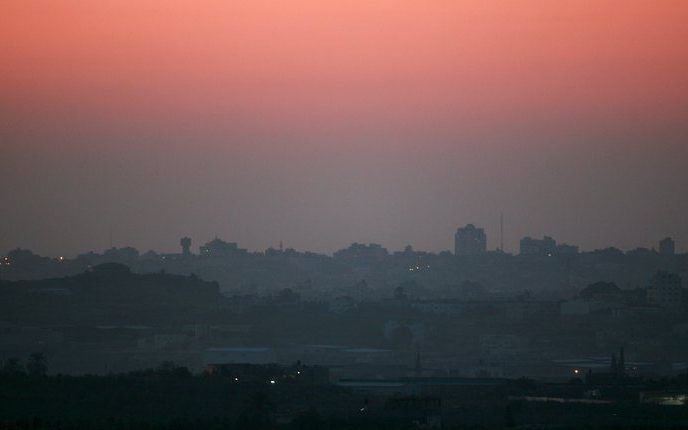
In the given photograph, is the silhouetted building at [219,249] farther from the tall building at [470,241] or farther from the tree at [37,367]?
the tree at [37,367]

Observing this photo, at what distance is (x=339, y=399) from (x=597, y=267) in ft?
304

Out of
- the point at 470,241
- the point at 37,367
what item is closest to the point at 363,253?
the point at 470,241

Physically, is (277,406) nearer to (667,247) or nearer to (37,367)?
(37,367)

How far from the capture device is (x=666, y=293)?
96.6 meters

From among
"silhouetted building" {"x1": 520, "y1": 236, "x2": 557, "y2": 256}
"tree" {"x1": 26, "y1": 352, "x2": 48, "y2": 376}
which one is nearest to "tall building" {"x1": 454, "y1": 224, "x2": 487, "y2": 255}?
"silhouetted building" {"x1": 520, "y1": 236, "x2": 557, "y2": 256}

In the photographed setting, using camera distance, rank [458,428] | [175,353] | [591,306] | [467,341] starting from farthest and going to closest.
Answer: [591,306]
[467,341]
[175,353]
[458,428]

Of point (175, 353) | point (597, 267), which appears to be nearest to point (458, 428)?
point (175, 353)

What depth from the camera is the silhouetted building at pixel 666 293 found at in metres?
95.6

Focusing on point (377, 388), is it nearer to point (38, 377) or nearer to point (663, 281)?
point (38, 377)

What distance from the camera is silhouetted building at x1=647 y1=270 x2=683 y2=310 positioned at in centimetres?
9562


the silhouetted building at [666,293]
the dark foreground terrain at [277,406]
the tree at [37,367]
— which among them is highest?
the silhouetted building at [666,293]

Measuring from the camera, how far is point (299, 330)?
299ft

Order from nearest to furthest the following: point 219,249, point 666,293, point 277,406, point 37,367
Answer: point 277,406
point 37,367
point 666,293
point 219,249

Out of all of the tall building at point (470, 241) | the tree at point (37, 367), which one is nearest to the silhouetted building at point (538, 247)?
the tall building at point (470, 241)
